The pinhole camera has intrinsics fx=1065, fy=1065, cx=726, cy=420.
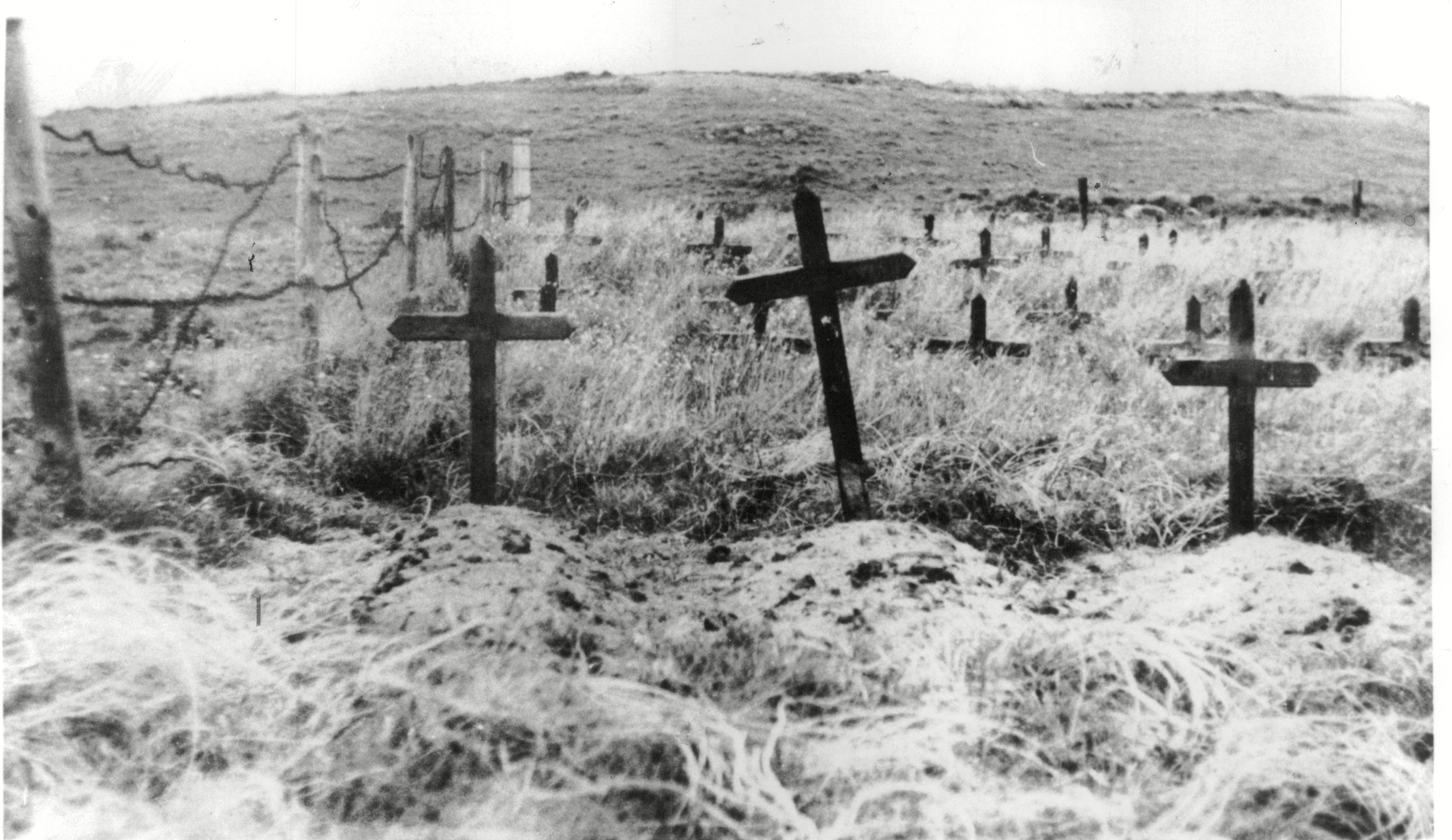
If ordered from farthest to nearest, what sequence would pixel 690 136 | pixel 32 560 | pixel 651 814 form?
pixel 690 136, pixel 32 560, pixel 651 814

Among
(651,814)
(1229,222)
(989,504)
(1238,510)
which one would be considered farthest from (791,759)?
(1229,222)

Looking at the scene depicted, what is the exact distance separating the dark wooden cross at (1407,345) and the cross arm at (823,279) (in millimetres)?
1764

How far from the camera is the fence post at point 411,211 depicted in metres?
3.86

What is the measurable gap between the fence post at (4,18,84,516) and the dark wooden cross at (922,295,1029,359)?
3.09 meters

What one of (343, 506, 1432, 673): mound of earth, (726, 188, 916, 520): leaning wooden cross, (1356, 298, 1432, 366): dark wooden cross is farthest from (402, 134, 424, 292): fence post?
(1356, 298, 1432, 366): dark wooden cross

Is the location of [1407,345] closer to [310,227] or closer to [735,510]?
[735,510]

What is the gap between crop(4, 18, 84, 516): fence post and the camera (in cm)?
372

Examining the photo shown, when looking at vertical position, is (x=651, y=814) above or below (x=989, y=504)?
below

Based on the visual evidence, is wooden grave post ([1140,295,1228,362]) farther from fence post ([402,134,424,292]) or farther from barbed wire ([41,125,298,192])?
barbed wire ([41,125,298,192])

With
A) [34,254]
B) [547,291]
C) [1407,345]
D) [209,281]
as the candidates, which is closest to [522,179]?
[547,291]

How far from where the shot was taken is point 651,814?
128 inches

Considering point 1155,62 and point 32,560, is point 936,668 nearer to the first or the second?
point 1155,62

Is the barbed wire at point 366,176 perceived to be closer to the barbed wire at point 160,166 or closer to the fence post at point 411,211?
the fence post at point 411,211

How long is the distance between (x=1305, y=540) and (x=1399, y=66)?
1857 millimetres
